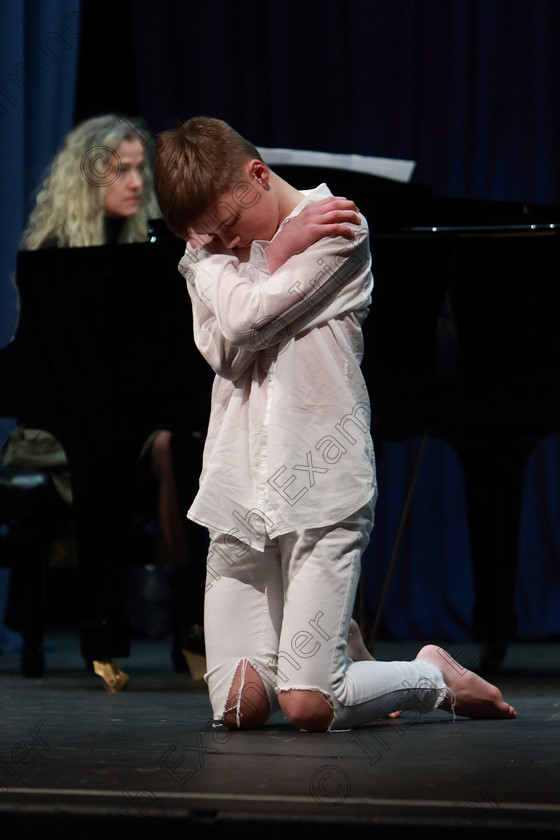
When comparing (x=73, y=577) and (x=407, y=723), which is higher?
(x=407, y=723)

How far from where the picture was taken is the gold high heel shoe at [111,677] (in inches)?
102

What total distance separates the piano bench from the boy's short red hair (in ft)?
4.19

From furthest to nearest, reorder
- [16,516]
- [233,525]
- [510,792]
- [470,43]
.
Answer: [470,43]
[16,516]
[233,525]
[510,792]

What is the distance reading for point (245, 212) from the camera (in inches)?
77.4

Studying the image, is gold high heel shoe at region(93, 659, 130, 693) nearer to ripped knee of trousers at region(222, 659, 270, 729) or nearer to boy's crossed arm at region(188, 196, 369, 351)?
ripped knee of trousers at region(222, 659, 270, 729)

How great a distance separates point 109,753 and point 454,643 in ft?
8.13

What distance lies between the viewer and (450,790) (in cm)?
140

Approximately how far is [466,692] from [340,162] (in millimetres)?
1343

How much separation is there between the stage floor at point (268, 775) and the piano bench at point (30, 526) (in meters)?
0.83

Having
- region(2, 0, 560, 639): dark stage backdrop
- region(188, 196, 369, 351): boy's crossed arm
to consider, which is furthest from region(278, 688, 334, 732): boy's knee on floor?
region(2, 0, 560, 639): dark stage backdrop

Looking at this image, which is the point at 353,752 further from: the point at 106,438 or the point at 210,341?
the point at 106,438

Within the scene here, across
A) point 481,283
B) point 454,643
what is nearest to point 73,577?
point 454,643

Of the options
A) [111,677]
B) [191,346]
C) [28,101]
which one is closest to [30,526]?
[111,677]

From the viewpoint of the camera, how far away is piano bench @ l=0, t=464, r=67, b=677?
309cm
